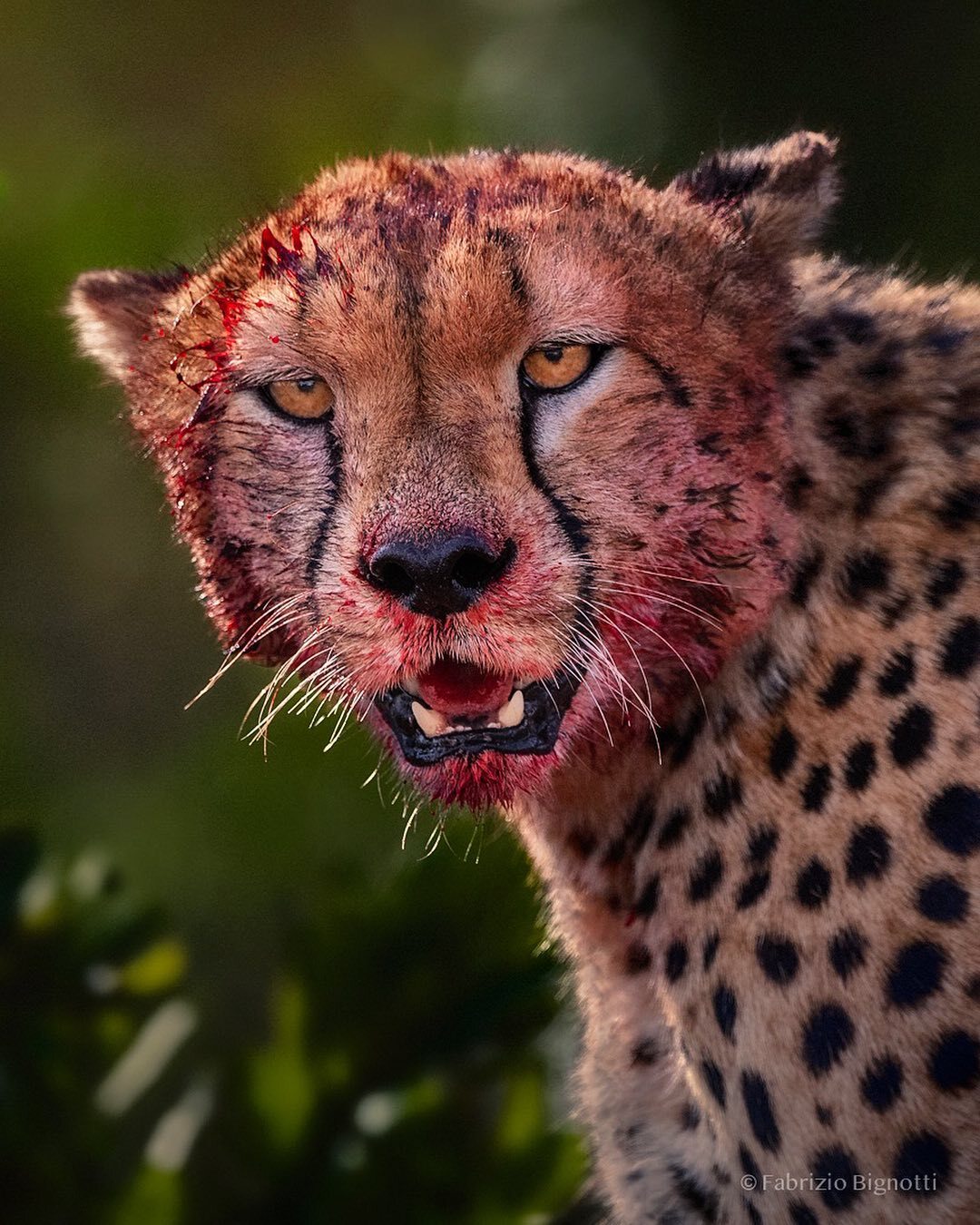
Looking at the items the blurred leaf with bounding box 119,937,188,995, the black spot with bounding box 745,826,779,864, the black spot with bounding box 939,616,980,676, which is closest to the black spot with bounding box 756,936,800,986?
the black spot with bounding box 745,826,779,864

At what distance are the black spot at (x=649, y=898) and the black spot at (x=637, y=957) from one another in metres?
0.07

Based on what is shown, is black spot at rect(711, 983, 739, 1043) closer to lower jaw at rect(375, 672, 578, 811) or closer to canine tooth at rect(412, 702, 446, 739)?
lower jaw at rect(375, 672, 578, 811)

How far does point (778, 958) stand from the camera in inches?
91.6

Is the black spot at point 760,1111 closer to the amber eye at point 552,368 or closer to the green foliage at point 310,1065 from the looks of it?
the amber eye at point 552,368

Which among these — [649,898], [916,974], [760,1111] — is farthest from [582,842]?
[916,974]

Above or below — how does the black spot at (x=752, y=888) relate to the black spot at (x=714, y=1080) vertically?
above

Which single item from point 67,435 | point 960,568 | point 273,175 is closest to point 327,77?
point 273,175

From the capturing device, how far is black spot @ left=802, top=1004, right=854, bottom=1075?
226cm

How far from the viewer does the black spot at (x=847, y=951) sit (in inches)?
89.2

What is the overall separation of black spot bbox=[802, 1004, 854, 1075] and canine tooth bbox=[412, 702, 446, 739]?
0.63 metres

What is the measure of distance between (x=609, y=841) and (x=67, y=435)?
397 centimetres

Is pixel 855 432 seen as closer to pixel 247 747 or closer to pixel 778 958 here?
pixel 778 958

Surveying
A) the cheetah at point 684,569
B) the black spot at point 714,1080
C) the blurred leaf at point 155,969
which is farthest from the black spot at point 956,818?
the blurred leaf at point 155,969

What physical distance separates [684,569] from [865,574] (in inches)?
10.5
